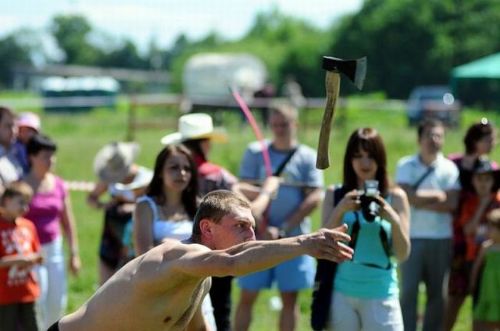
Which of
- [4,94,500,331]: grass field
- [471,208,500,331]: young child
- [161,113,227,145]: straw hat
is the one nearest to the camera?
[161,113,227,145]: straw hat

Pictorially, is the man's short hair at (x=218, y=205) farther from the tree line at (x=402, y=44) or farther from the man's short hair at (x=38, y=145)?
the tree line at (x=402, y=44)

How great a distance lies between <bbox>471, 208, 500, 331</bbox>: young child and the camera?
831 centimetres

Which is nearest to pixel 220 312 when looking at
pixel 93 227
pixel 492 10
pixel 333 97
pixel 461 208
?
pixel 461 208

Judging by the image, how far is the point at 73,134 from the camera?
31.4 meters

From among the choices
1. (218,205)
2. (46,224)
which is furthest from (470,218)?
(218,205)

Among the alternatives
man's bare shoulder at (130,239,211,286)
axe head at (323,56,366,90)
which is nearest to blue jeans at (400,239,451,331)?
axe head at (323,56,366,90)

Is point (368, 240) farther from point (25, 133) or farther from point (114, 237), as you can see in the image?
point (25, 133)

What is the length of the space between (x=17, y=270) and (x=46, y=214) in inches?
33.7

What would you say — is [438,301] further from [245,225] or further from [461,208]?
[245,225]

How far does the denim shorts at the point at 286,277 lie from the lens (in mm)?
8438

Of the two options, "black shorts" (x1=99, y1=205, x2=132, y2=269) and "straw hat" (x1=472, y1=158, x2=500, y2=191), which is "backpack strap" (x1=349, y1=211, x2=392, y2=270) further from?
"black shorts" (x1=99, y1=205, x2=132, y2=269)

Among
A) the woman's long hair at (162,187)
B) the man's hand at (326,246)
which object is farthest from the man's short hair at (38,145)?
the man's hand at (326,246)

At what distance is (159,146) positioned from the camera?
24.4 meters

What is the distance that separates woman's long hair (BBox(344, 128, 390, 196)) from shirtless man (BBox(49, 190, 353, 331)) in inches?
78.8
